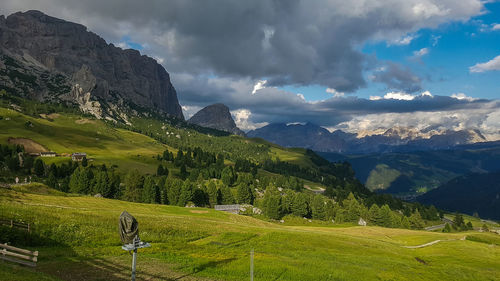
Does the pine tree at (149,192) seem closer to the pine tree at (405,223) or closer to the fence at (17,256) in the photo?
the fence at (17,256)

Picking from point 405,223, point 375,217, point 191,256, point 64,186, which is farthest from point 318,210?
point 191,256

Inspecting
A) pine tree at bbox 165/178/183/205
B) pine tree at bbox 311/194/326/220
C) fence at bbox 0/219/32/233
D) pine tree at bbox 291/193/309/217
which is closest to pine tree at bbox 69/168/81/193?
pine tree at bbox 165/178/183/205

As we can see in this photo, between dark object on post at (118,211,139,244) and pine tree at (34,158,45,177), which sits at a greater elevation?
dark object on post at (118,211,139,244)

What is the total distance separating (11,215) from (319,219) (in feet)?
476

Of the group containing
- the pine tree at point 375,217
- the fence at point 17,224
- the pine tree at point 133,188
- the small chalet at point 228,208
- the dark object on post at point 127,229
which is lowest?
the pine tree at point 375,217

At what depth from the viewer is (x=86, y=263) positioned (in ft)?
95.0

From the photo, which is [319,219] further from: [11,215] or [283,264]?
[11,215]

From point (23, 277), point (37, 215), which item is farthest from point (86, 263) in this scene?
point (37, 215)

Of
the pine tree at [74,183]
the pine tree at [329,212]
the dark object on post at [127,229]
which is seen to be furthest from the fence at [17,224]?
the pine tree at [329,212]

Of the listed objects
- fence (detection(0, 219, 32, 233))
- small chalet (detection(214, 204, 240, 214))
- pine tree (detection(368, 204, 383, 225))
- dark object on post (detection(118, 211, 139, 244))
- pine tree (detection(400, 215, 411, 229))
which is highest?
dark object on post (detection(118, 211, 139, 244))

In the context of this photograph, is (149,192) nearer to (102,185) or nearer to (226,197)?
(102,185)

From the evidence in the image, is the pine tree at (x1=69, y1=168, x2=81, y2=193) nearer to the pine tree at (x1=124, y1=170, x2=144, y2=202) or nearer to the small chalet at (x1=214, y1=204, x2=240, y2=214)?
the pine tree at (x1=124, y1=170, x2=144, y2=202)

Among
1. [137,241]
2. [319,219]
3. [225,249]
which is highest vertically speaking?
[137,241]

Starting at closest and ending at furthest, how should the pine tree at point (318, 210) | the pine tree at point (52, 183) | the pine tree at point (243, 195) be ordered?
the pine tree at point (52, 183)
the pine tree at point (318, 210)
the pine tree at point (243, 195)
